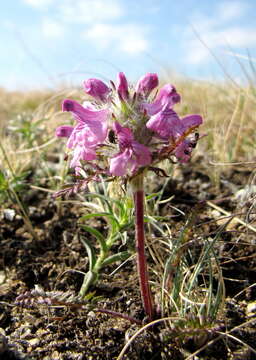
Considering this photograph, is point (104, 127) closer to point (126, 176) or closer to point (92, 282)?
point (126, 176)

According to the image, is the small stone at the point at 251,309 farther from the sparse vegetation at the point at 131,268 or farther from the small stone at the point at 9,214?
the small stone at the point at 9,214

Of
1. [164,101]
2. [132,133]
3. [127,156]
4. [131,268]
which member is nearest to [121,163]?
[127,156]

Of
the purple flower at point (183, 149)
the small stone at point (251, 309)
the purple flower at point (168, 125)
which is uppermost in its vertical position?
the purple flower at point (168, 125)

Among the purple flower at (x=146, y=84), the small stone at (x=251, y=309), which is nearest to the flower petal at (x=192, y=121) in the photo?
the purple flower at (x=146, y=84)

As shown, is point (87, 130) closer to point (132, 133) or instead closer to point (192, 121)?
point (132, 133)

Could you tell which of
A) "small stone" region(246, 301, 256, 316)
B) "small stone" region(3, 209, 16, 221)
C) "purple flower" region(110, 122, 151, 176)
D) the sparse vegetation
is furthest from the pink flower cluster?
"small stone" region(3, 209, 16, 221)

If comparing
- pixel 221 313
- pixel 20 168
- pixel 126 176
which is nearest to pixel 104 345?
pixel 221 313
